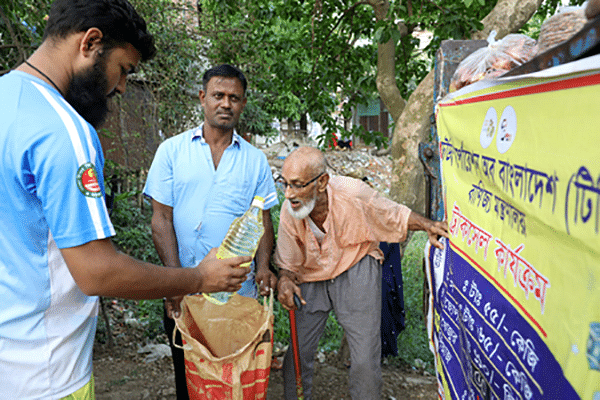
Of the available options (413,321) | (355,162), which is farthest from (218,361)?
(355,162)

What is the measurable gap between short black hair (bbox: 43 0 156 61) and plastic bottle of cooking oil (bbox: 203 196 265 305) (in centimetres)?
128

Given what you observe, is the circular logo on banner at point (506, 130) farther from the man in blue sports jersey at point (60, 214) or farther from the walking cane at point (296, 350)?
the walking cane at point (296, 350)

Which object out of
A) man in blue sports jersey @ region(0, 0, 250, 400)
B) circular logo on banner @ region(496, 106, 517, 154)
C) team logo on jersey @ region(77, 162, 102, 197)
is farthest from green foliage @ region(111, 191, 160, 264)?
circular logo on banner @ region(496, 106, 517, 154)

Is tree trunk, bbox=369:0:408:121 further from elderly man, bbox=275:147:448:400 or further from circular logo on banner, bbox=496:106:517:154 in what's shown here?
circular logo on banner, bbox=496:106:517:154

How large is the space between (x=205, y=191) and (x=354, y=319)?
126 centimetres

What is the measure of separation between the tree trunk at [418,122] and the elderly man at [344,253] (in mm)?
927

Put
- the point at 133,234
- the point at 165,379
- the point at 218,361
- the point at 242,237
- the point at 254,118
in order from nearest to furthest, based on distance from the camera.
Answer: the point at 218,361
the point at 242,237
the point at 165,379
the point at 133,234
the point at 254,118

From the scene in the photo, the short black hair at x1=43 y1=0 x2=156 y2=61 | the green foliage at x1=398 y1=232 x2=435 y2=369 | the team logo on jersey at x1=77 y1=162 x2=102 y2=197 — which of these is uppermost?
the short black hair at x1=43 y1=0 x2=156 y2=61

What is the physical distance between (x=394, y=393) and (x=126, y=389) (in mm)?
2210

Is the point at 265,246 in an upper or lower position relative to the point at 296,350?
upper

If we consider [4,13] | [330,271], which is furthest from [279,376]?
[4,13]

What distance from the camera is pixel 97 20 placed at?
145 centimetres

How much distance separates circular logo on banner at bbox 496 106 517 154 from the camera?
1.40 meters

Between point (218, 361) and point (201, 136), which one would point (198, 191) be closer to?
point (201, 136)
